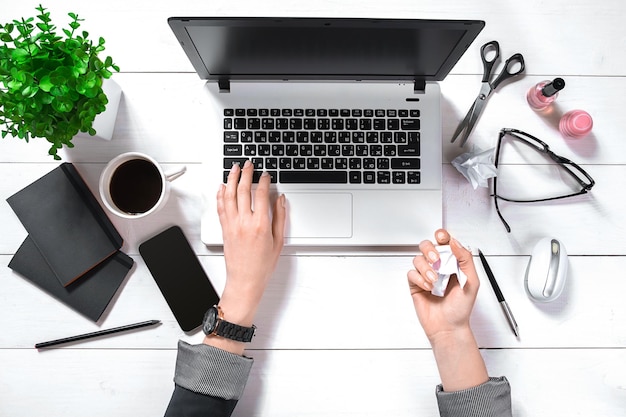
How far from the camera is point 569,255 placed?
874 mm

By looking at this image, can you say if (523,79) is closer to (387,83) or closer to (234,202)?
(387,83)

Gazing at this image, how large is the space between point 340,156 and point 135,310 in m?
0.48

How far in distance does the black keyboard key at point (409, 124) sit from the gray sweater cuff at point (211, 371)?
49 centimetres

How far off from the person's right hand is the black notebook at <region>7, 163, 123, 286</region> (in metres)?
0.55

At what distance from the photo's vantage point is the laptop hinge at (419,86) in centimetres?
81

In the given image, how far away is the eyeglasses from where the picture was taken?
85 centimetres

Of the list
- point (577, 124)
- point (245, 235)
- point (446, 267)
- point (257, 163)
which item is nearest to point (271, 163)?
point (257, 163)

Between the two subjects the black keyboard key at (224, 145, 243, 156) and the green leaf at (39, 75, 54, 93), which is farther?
the black keyboard key at (224, 145, 243, 156)

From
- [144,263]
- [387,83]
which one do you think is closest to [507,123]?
[387,83]

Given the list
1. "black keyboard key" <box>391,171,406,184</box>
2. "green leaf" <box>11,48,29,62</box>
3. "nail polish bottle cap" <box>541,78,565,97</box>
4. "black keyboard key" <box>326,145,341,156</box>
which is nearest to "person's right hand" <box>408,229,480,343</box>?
"black keyboard key" <box>391,171,406,184</box>

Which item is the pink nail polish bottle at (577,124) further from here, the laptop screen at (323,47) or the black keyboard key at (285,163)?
the black keyboard key at (285,163)

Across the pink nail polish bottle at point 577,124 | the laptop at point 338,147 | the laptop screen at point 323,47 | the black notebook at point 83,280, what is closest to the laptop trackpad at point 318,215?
the laptop at point 338,147

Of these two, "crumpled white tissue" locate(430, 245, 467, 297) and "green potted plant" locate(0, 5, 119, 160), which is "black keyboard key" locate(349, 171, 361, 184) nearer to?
"crumpled white tissue" locate(430, 245, 467, 297)

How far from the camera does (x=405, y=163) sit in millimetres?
815
